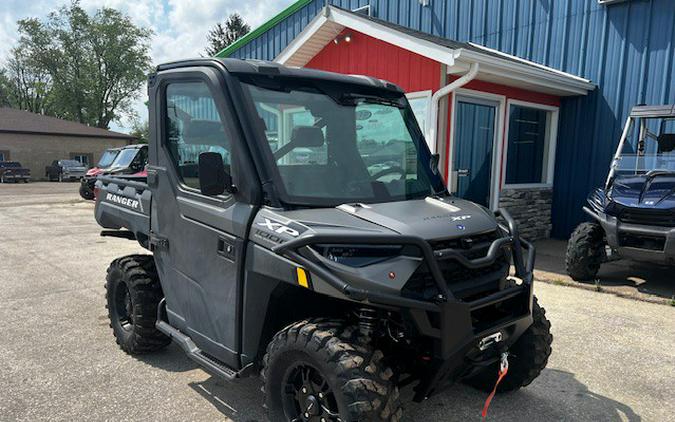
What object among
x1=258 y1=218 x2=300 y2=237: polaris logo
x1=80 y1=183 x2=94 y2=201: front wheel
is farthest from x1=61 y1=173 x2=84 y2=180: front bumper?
x1=258 y1=218 x2=300 y2=237: polaris logo

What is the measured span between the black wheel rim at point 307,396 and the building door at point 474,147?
6.24 metres

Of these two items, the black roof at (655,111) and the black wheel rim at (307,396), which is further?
the black roof at (655,111)

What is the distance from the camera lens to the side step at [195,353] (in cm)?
284

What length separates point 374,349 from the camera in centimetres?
238

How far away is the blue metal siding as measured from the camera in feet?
28.6

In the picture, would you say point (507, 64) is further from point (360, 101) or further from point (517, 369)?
point (517, 369)

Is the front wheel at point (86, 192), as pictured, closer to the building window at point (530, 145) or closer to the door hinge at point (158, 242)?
the building window at point (530, 145)

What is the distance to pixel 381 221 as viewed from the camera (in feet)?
8.23

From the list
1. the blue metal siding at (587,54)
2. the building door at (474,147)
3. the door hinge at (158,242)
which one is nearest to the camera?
the door hinge at (158,242)

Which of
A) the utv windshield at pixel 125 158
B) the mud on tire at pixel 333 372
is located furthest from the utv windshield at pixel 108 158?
the mud on tire at pixel 333 372

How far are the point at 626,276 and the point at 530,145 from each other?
149 inches

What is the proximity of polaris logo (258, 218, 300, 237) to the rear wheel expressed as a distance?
523 centimetres

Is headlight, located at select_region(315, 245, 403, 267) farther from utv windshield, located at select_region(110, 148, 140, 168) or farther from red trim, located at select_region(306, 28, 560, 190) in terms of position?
utv windshield, located at select_region(110, 148, 140, 168)

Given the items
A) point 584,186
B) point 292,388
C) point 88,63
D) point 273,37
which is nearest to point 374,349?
point 292,388
